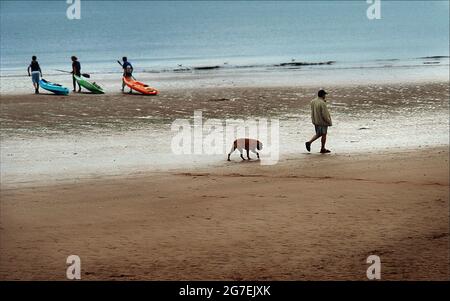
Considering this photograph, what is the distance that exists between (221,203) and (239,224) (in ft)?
4.50

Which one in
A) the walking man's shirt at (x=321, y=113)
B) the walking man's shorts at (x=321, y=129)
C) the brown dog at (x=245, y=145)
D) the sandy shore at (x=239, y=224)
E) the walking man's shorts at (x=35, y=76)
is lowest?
the sandy shore at (x=239, y=224)

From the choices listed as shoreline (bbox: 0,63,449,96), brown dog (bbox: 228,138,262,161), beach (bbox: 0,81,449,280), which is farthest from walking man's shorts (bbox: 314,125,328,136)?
shoreline (bbox: 0,63,449,96)

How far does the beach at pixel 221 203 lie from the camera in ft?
33.9

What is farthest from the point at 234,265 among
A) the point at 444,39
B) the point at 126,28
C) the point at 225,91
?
the point at 126,28

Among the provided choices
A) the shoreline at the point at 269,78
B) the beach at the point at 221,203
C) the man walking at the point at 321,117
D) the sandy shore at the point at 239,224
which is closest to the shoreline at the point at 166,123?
the beach at the point at 221,203

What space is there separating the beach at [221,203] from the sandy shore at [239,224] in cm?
3

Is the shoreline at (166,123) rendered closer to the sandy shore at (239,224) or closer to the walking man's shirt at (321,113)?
the walking man's shirt at (321,113)

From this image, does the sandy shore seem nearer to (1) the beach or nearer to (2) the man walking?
(1) the beach

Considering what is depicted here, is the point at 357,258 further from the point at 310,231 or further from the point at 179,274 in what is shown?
the point at 179,274

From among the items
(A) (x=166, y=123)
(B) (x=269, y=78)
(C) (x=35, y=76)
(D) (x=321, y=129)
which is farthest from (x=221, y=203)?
(B) (x=269, y=78)

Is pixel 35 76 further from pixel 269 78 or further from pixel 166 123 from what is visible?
pixel 269 78

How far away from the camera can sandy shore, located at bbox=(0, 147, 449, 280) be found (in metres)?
10.2

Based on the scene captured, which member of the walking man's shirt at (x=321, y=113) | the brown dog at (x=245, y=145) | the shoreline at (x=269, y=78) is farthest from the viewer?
the shoreline at (x=269, y=78)

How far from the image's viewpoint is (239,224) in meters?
12.2
